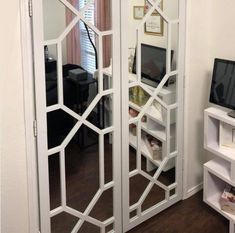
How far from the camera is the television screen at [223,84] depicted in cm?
244

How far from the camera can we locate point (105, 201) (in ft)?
7.98

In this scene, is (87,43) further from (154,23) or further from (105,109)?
(154,23)

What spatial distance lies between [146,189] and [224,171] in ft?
1.85

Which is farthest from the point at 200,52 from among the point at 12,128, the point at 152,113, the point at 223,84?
the point at 12,128

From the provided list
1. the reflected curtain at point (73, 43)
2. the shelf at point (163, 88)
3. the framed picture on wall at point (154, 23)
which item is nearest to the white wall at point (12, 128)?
the reflected curtain at point (73, 43)

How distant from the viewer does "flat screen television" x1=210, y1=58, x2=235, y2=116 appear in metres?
2.44

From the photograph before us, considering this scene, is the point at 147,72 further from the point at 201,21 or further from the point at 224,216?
the point at 224,216

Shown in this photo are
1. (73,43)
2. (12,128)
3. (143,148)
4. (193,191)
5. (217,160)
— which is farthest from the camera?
(193,191)

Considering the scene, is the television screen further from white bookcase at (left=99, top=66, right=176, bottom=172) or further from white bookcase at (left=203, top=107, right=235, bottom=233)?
white bookcase at (left=99, top=66, right=176, bottom=172)

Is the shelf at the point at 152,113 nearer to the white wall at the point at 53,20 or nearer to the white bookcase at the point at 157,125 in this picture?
the white bookcase at the point at 157,125

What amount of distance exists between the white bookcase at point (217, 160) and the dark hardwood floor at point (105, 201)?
152mm

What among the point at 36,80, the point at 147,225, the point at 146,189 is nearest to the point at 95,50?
the point at 36,80

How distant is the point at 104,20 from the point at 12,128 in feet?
2.65

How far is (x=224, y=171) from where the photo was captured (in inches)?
102
